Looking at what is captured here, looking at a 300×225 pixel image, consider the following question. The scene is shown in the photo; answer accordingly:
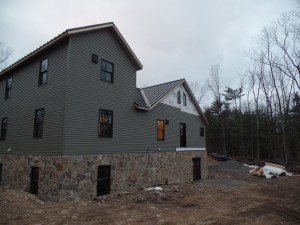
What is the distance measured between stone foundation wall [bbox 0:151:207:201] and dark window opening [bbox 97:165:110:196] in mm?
243

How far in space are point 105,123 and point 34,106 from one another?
3.95 m

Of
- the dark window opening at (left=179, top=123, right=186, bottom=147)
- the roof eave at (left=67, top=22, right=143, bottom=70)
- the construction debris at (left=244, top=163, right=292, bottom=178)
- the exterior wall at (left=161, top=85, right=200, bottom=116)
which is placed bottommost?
the construction debris at (left=244, top=163, right=292, bottom=178)

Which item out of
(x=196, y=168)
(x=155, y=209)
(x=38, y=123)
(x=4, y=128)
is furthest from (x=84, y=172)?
(x=196, y=168)

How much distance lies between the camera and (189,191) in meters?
12.6

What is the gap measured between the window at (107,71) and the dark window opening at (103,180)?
471 cm

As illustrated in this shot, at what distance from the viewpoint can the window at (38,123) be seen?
1195 cm

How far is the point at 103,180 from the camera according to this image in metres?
11.9

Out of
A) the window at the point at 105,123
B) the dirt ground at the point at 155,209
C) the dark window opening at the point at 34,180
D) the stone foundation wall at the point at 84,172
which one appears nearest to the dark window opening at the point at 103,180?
the stone foundation wall at the point at 84,172

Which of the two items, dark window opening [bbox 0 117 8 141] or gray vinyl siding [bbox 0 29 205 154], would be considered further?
dark window opening [bbox 0 117 8 141]

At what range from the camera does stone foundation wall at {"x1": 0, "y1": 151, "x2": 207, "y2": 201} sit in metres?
10.2

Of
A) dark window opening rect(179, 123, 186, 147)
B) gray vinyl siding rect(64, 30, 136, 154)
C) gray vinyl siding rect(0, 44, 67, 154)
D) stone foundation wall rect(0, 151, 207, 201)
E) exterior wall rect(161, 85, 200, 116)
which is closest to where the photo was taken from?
stone foundation wall rect(0, 151, 207, 201)

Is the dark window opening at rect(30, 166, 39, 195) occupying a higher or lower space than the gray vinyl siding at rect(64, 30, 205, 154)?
lower

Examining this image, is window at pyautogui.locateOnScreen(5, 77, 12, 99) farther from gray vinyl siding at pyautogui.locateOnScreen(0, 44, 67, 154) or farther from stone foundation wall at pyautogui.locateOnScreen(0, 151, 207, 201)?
stone foundation wall at pyautogui.locateOnScreen(0, 151, 207, 201)

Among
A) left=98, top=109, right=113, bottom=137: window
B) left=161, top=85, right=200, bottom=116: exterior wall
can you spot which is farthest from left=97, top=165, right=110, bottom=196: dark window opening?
left=161, top=85, right=200, bottom=116: exterior wall
